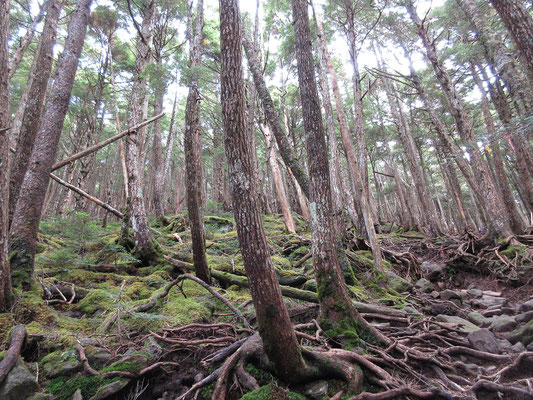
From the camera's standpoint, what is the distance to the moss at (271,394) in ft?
8.32

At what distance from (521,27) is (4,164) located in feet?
27.9

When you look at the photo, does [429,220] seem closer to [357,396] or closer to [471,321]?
[471,321]

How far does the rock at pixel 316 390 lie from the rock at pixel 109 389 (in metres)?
1.97

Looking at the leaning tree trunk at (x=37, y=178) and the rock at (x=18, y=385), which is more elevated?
the leaning tree trunk at (x=37, y=178)

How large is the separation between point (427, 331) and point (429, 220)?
12.1 metres

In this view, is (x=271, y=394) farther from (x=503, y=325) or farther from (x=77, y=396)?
(x=503, y=325)

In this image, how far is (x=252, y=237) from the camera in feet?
8.91

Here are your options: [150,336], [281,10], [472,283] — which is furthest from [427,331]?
[281,10]

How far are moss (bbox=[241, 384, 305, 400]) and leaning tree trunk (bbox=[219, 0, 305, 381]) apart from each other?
173mm

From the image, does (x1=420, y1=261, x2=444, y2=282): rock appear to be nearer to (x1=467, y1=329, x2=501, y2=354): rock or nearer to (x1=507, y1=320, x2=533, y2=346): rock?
(x1=507, y1=320, x2=533, y2=346): rock

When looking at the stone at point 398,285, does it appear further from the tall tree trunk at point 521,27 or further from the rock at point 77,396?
the rock at point 77,396

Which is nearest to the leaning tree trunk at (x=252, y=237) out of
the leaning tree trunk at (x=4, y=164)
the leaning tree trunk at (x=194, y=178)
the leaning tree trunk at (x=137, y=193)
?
the leaning tree trunk at (x=194, y=178)

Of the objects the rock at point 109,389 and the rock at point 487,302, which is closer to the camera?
the rock at point 109,389

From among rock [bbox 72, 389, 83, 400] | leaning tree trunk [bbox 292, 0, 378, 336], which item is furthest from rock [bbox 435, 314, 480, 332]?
rock [bbox 72, 389, 83, 400]
